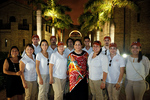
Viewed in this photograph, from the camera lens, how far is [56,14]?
18.6m

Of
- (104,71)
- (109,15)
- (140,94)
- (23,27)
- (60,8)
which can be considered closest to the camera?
(140,94)

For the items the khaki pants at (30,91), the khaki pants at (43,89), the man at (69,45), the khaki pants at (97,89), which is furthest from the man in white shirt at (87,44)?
the khaki pants at (30,91)

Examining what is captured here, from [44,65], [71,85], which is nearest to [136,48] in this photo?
[71,85]

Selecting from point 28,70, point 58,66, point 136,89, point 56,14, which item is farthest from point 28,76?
point 56,14

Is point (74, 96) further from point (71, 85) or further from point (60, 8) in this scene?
point (60, 8)

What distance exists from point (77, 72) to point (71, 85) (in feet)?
1.62

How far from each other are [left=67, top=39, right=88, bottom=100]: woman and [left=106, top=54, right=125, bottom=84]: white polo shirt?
2.65 feet

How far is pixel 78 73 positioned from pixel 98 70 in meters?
0.65

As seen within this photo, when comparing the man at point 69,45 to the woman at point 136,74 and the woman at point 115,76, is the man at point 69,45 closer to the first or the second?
the woman at point 115,76

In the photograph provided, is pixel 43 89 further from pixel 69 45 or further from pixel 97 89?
pixel 69 45

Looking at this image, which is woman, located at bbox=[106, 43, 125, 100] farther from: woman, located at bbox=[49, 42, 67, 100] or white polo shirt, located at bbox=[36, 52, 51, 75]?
white polo shirt, located at bbox=[36, 52, 51, 75]

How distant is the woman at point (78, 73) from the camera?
4.03 m

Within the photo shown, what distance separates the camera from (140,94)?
11.6 ft

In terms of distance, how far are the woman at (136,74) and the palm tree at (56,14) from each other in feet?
52.3
